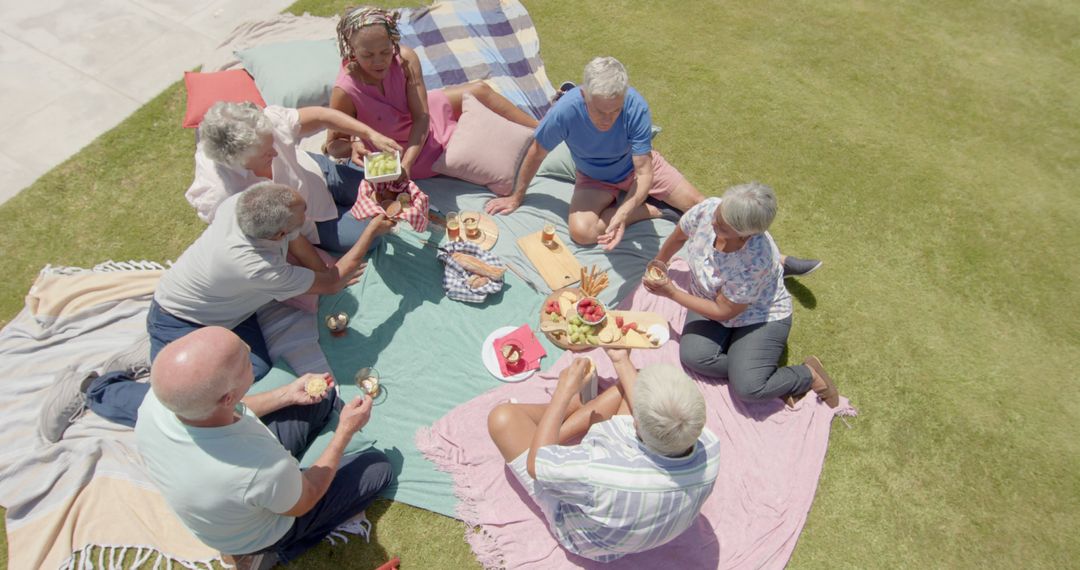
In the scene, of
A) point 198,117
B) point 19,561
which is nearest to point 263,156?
point 198,117

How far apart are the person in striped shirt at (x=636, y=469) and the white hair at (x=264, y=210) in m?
2.11

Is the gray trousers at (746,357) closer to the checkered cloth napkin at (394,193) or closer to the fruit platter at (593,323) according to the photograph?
the fruit platter at (593,323)

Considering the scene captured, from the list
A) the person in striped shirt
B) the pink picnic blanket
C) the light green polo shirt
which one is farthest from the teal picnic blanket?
the person in striped shirt

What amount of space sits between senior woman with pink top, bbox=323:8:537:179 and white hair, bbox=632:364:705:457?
10.3 feet

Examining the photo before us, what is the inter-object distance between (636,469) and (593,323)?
161cm

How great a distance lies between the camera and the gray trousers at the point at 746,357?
4.55 meters

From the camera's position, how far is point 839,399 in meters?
4.82

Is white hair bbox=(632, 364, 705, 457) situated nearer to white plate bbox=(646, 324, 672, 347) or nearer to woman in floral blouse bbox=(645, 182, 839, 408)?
woman in floral blouse bbox=(645, 182, 839, 408)

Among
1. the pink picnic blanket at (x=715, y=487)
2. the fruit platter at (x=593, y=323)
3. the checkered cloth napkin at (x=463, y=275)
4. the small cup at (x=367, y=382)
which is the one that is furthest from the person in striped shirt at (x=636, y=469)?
the checkered cloth napkin at (x=463, y=275)

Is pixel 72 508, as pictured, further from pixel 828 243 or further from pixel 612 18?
pixel 612 18

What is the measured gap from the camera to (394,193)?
516 centimetres

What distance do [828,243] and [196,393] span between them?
18.4 feet

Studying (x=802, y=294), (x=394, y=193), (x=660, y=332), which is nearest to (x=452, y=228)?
(x=394, y=193)

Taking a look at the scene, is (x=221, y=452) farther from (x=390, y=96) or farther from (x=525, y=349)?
(x=390, y=96)
